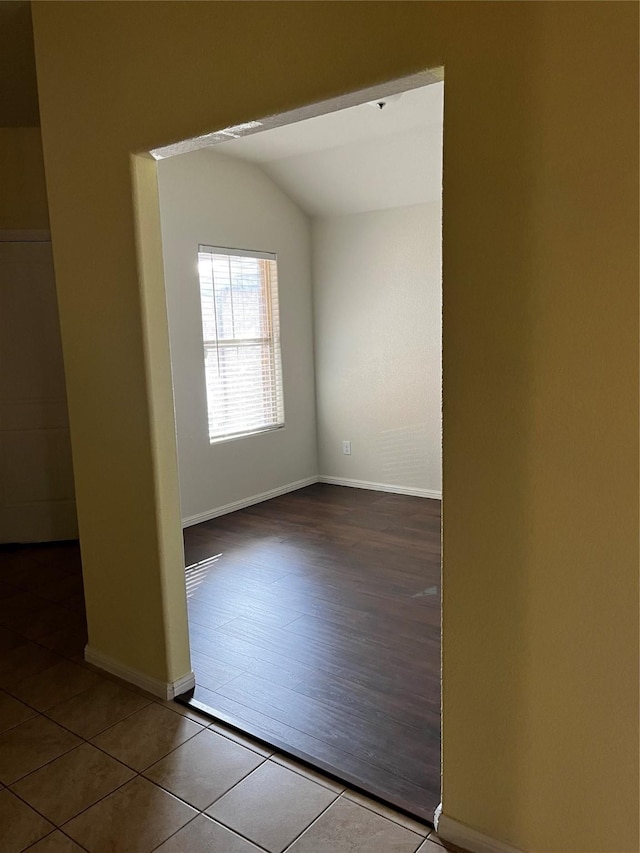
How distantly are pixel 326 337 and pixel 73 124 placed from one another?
3.42m

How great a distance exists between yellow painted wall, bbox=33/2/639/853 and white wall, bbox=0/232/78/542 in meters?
2.66

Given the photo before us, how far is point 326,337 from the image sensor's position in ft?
18.7

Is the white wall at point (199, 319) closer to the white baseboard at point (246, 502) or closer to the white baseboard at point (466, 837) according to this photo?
the white baseboard at point (246, 502)

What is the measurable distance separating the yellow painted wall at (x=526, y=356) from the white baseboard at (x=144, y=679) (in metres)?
1.16

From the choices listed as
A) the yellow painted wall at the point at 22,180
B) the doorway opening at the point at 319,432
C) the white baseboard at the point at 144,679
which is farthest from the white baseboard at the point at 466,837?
the yellow painted wall at the point at 22,180

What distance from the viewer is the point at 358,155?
4621 mm

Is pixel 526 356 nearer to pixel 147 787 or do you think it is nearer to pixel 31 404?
pixel 147 787

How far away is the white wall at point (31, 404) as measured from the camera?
434 cm

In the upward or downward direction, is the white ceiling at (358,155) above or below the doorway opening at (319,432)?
above

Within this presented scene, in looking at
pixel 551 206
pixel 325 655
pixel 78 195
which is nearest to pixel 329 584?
pixel 325 655

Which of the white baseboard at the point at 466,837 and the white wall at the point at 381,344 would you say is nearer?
the white baseboard at the point at 466,837

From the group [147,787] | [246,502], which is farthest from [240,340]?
[147,787]

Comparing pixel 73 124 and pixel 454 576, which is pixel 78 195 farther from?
pixel 454 576

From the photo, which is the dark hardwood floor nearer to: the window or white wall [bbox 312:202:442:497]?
white wall [bbox 312:202:442:497]
